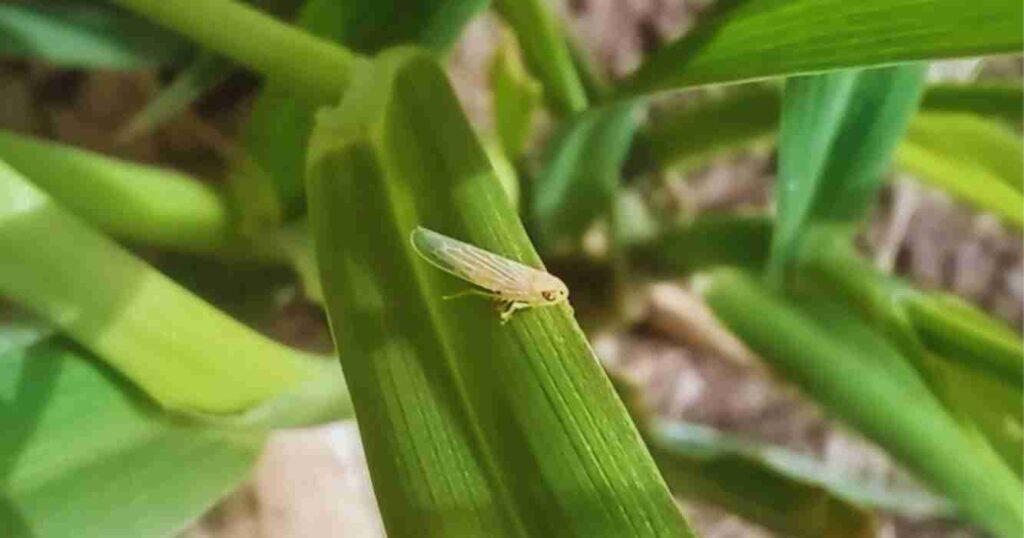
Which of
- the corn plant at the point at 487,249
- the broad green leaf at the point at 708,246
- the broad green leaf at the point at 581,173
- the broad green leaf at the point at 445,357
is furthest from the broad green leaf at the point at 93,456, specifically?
the broad green leaf at the point at 708,246

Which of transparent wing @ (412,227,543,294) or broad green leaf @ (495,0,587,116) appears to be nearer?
transparent wing @ (412,227,543,294)

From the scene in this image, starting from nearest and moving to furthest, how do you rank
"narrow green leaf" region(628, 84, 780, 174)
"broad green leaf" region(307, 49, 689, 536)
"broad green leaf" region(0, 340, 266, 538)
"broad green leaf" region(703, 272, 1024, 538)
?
"broad green leaf" region(307, 49, 689, 536) → "broad green leaf" region(0, 340, 266, 538) → "broad green leaf" region(703, 272, 1024, 538) → "narrow green leaf" region(628, 84, 780, 174)

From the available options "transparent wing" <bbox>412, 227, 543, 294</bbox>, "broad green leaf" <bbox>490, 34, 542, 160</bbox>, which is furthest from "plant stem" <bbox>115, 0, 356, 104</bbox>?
"broad green leaf" <bbox>490, 34, 542, 160</bbox>

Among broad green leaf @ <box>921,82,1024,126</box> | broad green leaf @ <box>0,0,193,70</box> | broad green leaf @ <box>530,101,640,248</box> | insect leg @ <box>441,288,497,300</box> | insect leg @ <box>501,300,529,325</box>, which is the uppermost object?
broad green leaf @ <box>921,82,1024,126</box>

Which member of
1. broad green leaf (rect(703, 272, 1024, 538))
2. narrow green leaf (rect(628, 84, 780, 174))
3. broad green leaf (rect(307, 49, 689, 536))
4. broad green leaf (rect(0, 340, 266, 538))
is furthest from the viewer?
narrow green leaf (rect(628, 84, 780, 174))

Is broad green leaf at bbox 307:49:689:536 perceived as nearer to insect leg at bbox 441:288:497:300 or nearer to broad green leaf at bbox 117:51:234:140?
insect leg at bbox 441:288:497:300

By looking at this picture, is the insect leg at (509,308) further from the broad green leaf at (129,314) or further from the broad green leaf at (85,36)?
the broad green leaf at (85,36)

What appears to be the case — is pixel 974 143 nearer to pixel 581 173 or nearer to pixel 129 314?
pixel 581 173
